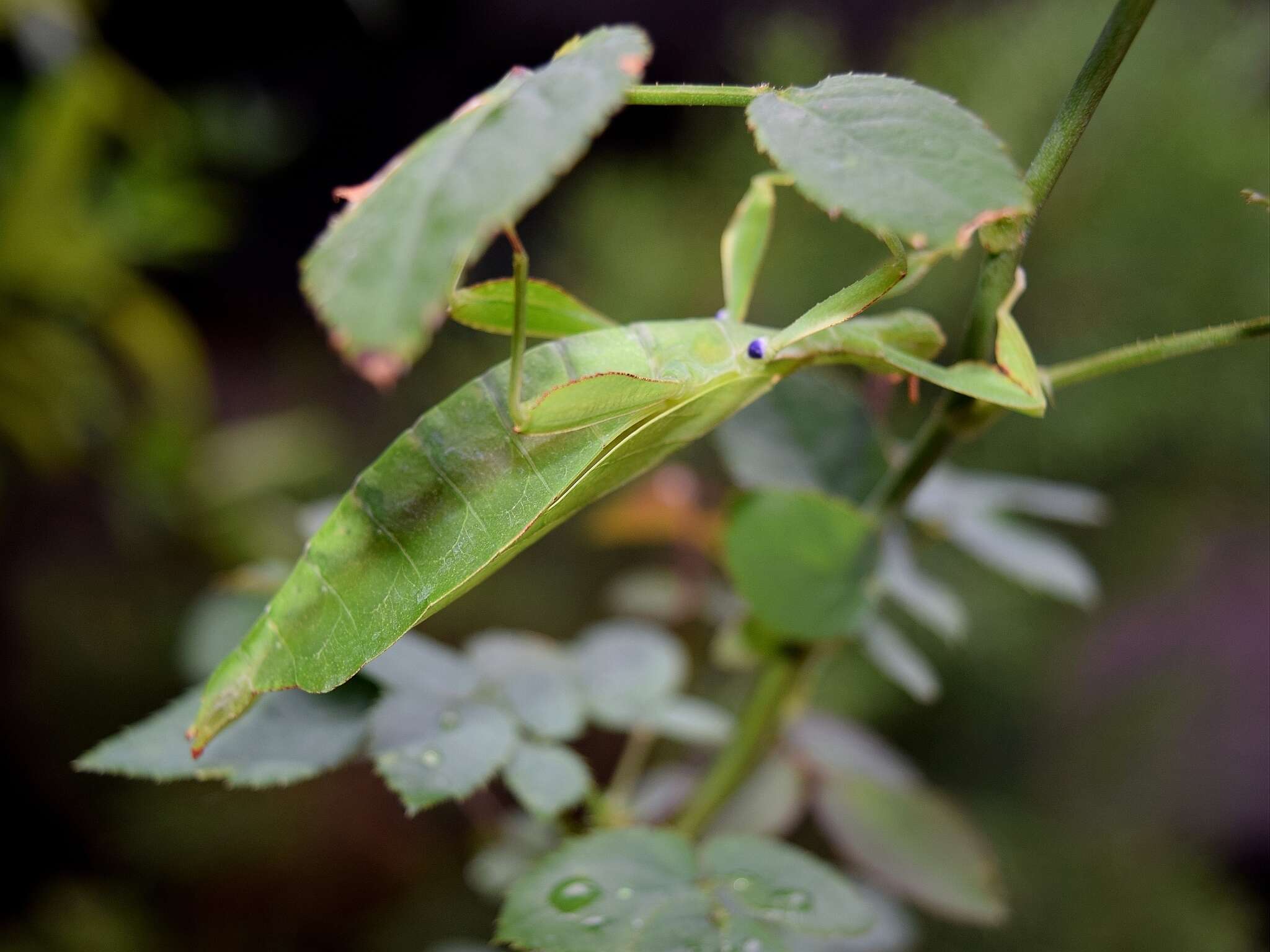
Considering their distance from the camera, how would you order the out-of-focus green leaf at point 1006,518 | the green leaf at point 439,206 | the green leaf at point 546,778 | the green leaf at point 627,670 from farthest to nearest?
the out-of-focus green leaf at point 1006,518 → the green leaf at point 627,670 → the green leaf at point 546,778 → the green leaf at point 439,206

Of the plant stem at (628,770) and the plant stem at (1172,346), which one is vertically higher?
the plant stem at (1172,346)

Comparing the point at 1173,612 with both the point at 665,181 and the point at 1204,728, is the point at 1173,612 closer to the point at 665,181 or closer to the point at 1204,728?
the point at 1204,728

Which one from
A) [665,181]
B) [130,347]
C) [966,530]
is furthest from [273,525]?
[966,530]

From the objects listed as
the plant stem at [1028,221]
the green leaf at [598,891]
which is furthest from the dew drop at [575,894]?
the plant stem at [1028,221]

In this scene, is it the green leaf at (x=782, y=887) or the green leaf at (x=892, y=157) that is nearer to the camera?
the green leaf at (x=892, y=157)

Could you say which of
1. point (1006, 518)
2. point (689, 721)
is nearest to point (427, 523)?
point (689, 721)

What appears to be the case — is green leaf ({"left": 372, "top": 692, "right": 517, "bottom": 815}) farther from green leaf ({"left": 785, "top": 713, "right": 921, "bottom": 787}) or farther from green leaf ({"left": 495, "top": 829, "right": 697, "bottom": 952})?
green leaf ({"left": 785, "top": 713, "right": 921, "bottom": 787})

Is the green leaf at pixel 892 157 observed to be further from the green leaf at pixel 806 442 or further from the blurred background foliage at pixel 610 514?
the blurred background foliage at pixel 610 514
